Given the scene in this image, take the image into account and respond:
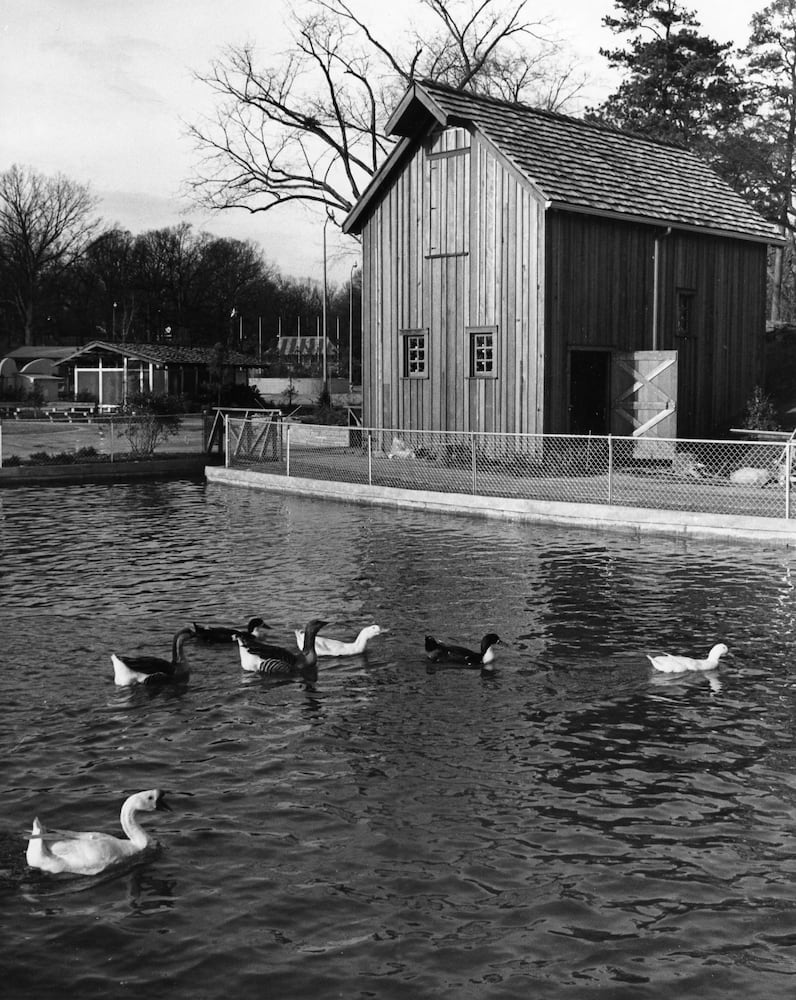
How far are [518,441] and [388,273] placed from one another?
6.66m

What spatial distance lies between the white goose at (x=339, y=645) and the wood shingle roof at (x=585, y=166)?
17.8m

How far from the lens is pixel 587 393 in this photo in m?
33.9

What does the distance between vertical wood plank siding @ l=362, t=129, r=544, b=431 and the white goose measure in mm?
16818

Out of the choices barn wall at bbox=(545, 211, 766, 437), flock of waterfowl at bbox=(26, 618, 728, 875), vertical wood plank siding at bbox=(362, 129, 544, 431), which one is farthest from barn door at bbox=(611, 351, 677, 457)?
flock of waterfowl at bbox=(26, 618, 728, 875)

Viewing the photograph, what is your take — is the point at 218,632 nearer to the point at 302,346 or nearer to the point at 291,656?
the point at 291,656

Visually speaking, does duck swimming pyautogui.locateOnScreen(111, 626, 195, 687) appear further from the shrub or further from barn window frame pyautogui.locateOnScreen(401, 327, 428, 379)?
the shrub

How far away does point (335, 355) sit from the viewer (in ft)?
455

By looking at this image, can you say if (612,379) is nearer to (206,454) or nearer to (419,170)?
(419,170)

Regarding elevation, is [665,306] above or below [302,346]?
below

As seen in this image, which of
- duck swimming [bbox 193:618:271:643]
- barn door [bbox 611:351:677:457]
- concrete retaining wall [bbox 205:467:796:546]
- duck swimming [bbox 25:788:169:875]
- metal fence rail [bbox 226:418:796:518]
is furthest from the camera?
barn door [bbox 611:351:677:457]

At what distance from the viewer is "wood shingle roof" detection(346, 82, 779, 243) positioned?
29422 millimetres

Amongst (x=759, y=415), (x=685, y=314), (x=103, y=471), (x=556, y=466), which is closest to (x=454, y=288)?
(x=556, y=466)

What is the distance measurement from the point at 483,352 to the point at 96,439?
19.8m

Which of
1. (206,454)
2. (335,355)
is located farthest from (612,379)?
(335,355)
